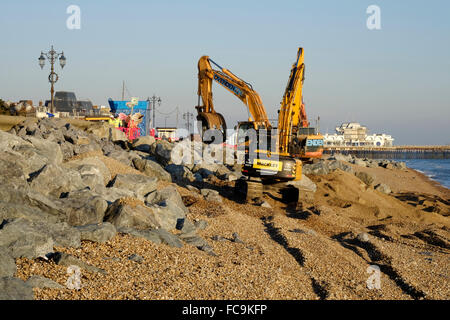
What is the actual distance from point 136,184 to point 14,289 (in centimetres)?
851

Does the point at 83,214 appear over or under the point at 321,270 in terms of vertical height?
over

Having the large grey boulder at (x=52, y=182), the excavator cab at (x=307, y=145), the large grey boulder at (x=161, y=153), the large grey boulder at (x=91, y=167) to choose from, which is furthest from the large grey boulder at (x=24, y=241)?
the large grey boulder at (x=161, y=153)

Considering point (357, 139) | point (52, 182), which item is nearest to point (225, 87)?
point (52, 182)

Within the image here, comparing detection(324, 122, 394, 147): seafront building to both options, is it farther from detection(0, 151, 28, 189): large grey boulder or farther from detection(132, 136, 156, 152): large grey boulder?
detection(0, 151, 28, 189): large grey boulder

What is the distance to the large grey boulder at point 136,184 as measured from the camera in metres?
14.3

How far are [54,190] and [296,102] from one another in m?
11.8

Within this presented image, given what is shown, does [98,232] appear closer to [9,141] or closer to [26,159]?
[26,159]

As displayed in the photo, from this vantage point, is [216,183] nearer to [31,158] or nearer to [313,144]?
[313,144]

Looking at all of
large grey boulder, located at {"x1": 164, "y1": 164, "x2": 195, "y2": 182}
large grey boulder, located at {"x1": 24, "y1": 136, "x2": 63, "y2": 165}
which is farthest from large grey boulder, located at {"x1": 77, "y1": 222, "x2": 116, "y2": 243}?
large grey boulder, located at {"x1": 164, "y1": 164, "x2": 195, "y2": 182}

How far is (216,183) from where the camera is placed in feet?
78.0

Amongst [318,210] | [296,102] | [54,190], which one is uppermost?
[296,102]

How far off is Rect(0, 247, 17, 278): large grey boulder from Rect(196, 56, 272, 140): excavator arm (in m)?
12.9

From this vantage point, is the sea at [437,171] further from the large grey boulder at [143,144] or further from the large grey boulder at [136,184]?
the large grey boulder at [136,184]
